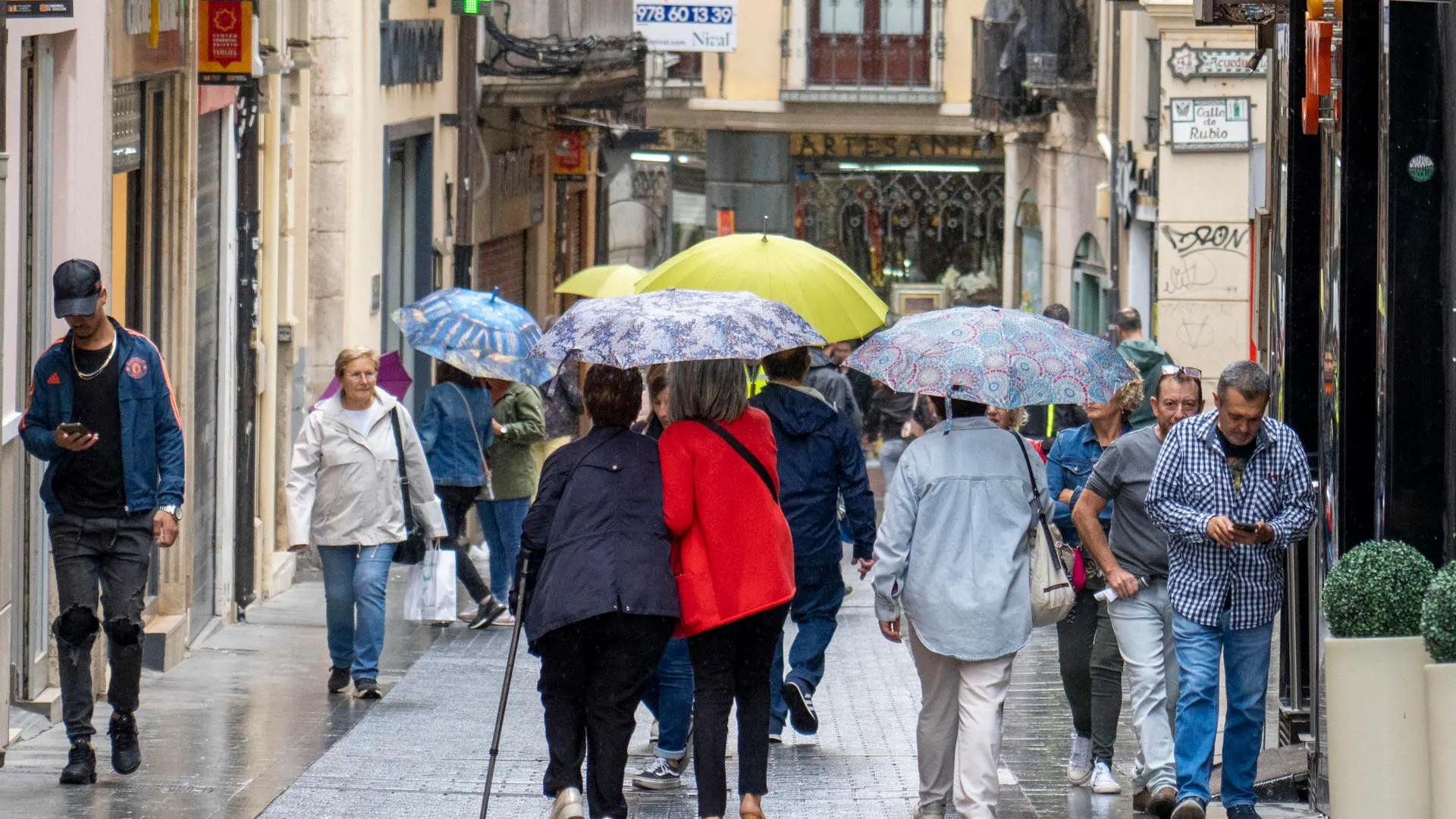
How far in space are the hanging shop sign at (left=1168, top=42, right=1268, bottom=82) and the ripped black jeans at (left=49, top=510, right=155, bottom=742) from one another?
13.3 metres

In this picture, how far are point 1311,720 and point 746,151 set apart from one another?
3338cm

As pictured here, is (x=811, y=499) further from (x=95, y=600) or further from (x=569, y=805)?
(x=95, y=600)

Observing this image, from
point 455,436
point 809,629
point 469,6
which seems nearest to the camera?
point 809,629

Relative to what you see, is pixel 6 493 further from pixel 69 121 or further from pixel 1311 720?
pixel 1311 720

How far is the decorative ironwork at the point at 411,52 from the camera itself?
17.4m

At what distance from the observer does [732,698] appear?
744 centimetres

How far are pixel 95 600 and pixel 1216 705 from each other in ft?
13.4

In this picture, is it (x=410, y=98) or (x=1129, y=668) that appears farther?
(x=410, y=98)

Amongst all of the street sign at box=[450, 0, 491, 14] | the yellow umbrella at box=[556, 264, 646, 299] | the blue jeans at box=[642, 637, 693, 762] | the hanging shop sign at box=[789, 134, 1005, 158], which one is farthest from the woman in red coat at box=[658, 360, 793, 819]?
the hanging shop sign at box=[789, 134, 1005, 158]

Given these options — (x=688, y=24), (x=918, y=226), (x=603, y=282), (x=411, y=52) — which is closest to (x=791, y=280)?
(x=603, y=282)

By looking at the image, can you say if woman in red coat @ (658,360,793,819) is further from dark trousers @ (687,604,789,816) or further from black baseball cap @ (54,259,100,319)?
black baseball cap @ (54,259,100,319)

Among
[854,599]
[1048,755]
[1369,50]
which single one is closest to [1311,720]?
[1048,755]

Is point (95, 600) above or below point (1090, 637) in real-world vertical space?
above

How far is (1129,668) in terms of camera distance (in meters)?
8.09
